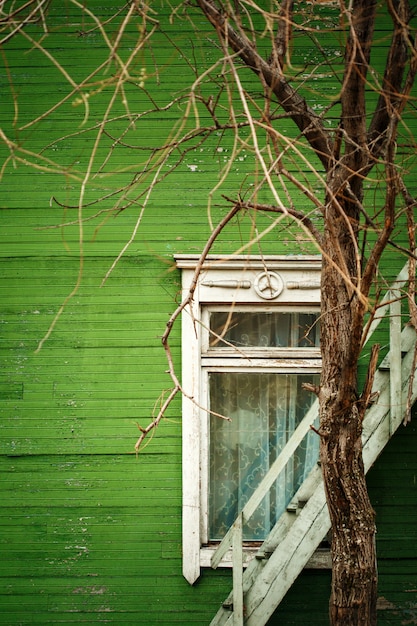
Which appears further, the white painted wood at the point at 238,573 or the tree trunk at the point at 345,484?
the white painted wood at the point at 238,573

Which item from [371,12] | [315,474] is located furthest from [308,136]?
[315,474]

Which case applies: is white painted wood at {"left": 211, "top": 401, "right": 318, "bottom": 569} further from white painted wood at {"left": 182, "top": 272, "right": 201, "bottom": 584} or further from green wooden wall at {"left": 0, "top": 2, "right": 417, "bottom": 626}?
green wooden wall at {"left": 0, "top": 2, "right": 417, "bottom": 626}

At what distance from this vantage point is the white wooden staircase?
571 cm

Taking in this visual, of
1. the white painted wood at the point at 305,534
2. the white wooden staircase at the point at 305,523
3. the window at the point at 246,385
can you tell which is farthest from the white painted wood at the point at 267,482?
the window at the point at 246,385

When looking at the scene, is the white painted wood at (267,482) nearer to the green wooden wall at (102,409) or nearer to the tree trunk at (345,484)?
the green wooden wall at (102,409)

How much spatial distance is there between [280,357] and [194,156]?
6.30ft

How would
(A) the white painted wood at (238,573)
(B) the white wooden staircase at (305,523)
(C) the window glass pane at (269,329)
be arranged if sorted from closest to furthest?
1. (A) the white painted wood at (238,573)
2. (B) the white wooden staircase at (305,523)
3. (C) the window glass pane at (269,329)

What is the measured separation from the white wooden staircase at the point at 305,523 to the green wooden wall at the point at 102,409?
2.47 ft

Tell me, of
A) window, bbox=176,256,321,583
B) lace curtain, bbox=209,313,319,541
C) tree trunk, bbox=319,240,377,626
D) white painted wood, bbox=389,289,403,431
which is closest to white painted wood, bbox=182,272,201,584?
window, bbox=176,256,321,583

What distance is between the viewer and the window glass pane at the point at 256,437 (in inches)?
269

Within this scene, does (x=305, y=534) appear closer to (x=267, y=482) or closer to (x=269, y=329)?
(x=267, y=482)

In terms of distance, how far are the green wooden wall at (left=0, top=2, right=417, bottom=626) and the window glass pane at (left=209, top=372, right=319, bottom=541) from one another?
0.45 metres

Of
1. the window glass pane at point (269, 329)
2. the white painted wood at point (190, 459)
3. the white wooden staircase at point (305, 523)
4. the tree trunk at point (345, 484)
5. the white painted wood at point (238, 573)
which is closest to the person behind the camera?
the tree trunk at point (345, 484)

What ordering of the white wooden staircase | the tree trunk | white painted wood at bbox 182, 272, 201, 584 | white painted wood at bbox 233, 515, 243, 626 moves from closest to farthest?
the tree trunk → white painted wood at bbox 233, 515, 243, 626 → the white wooden staircase → white painted wood at bbox 182, 272, 201, 584
